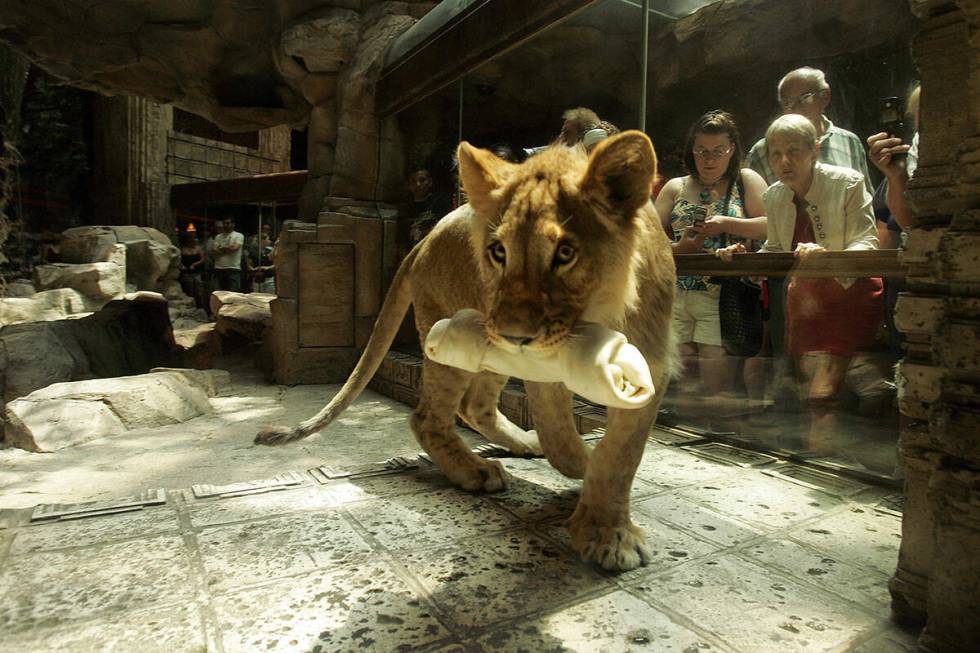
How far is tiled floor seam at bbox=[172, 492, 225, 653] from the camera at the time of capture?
1.57 metres

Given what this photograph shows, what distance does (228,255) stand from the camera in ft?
40.8

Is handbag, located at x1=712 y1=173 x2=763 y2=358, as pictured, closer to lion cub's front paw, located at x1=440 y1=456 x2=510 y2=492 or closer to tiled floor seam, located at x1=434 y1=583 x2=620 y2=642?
lion cub's front paw, located at x1=440 y1=456 x2=510 y2=492

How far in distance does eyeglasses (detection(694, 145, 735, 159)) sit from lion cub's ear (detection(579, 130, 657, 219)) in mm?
1958

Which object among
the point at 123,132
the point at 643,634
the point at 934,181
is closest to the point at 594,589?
the point at 643,634

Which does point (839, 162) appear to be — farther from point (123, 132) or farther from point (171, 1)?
point (123, 132)

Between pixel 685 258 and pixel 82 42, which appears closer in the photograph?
pixel 685 258

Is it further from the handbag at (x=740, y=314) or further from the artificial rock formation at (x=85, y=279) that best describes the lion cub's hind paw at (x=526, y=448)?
the artificial rock formation at (x=85, y=279)

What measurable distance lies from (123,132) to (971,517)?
58.7 feet

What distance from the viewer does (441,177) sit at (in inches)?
267

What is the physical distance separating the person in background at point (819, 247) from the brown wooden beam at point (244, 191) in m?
9.05

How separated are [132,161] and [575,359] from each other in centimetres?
1701

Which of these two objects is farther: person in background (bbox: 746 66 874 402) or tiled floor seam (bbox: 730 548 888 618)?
person in background (bbox: 746 66 874 402)

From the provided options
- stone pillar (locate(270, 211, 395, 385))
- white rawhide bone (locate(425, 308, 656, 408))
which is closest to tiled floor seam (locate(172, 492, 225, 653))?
white rawhide bone (locate(425, 308, 656, 408))

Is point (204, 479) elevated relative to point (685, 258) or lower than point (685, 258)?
lower
